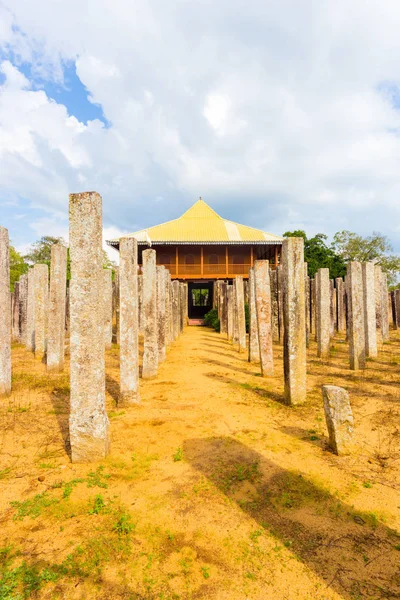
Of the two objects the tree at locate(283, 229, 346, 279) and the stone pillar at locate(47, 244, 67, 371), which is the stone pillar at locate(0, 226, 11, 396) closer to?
the stone pillar at locate(47, 244, 67, 371)

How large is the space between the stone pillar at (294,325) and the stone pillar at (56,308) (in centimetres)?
497

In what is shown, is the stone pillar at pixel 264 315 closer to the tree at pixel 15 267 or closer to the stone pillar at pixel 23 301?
the stone pillar at pixel 23 301

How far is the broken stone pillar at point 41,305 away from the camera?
9.81m

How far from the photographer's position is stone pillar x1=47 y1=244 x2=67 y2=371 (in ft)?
25.8

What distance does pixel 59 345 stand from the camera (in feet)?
26.5

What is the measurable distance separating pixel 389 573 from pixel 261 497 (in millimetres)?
1109

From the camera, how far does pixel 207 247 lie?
2773 centimetres

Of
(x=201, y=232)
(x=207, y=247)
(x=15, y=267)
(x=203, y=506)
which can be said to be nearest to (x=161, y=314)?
(x=203, y=506)

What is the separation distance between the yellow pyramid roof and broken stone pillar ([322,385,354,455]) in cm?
2206

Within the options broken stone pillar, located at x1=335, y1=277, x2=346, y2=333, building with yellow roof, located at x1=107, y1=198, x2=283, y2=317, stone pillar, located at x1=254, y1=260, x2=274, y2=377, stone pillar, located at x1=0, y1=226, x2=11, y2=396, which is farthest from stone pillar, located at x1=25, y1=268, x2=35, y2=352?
building with yellow roof, located at x1=107, y1=198, x2=283, y2=317

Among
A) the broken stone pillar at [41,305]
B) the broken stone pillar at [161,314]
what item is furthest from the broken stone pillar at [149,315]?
the broken stone pillar at [41,305]

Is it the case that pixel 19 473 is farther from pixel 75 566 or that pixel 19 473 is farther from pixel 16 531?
pixel 75 566

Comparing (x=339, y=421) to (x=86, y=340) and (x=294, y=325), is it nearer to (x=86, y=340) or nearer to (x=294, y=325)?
(x=294, y=325)

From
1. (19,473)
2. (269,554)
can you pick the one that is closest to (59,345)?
(19,473)
